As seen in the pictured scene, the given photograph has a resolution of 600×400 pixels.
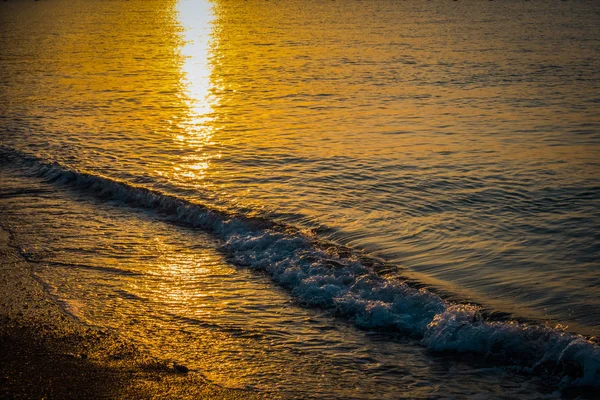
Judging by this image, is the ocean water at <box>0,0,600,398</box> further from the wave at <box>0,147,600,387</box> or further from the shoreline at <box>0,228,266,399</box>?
the shoreline at <box>0,228,266,399</box>

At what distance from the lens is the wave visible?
23.3 feet

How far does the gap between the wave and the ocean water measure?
0.03 meters

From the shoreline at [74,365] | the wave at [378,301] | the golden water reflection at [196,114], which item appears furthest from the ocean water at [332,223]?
the shoreline at [74,365]

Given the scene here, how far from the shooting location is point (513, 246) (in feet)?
34.6

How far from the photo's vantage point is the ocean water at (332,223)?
7.24 meters

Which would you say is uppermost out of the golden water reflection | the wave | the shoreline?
the golden water reflection

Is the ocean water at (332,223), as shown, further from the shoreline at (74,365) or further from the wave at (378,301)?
the shoreline at (74,365)

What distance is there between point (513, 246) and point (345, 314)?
362cm

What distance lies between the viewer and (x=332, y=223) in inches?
469

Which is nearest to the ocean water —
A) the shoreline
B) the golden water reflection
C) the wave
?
the wave

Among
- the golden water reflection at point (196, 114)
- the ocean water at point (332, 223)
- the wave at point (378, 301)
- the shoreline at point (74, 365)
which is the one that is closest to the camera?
the shoreline at point (74, 365)

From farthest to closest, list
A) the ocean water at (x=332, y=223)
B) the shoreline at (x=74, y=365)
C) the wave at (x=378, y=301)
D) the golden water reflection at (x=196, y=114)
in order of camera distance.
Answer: the golden water reflection at (x=196, y=114)
the ocean water at (x=332, y=223)
the wave at (x=378, y=301)
the shoreline at (x=74, y=365)

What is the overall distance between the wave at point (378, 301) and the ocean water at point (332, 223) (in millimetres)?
33

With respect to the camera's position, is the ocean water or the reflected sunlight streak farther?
the reflected sunlight streak
